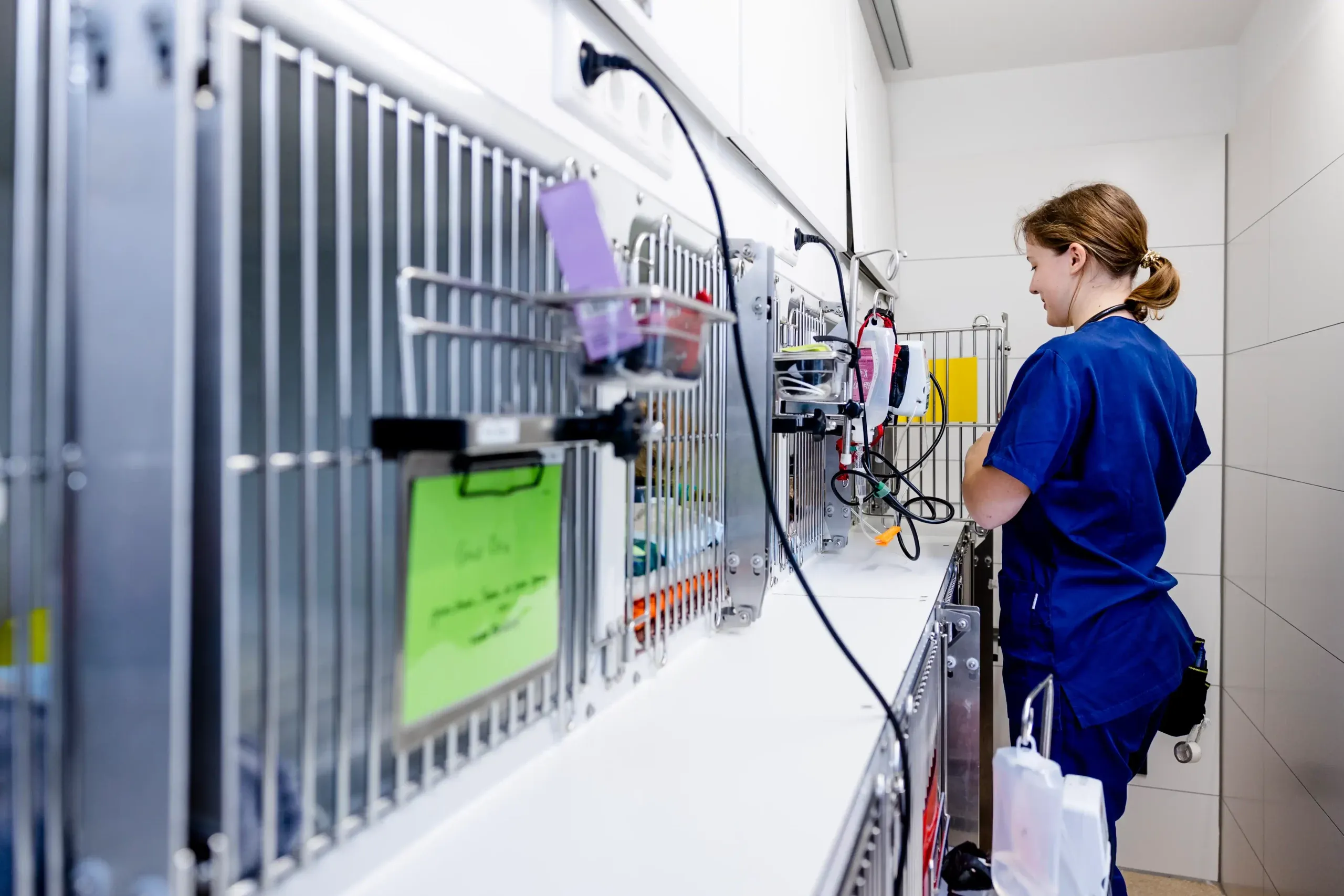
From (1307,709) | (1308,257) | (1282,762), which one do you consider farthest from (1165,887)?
(1308,257)

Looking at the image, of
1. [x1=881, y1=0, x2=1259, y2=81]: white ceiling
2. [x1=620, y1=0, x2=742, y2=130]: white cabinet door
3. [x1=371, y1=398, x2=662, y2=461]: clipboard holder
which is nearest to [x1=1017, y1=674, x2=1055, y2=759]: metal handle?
[x1=371, y1=398, x2=662, y2=461]: clipboard holder

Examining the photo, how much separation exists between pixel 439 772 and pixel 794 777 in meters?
0.28

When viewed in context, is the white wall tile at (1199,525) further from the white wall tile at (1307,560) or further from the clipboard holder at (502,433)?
the clipboard holder at (502,433)

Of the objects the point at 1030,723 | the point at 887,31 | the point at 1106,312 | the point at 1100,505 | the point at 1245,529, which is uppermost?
the point at 887,31

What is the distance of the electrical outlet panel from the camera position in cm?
78

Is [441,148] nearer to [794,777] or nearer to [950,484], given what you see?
[794,777]

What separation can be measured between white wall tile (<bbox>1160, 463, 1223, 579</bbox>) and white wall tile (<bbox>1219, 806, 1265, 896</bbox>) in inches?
29.2

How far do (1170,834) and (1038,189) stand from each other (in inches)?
83.9

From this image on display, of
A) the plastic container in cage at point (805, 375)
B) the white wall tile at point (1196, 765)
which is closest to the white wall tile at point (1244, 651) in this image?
the white wall tile at point (1196, 765)

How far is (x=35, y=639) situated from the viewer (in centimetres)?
41

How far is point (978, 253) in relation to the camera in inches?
113

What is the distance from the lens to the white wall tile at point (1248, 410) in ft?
7.25

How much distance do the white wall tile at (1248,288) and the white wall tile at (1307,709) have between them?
793 millimetres

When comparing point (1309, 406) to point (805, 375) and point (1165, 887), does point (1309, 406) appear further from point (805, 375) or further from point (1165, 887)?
point (1165, 887)
